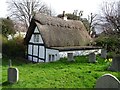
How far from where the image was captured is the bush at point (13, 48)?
30.8 metres

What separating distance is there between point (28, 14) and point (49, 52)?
19.7 m

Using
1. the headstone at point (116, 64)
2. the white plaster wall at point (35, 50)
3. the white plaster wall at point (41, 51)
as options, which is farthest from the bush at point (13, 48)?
the headstone at point (116, 64)

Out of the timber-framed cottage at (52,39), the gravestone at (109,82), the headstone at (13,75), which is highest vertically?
the timber-framed cottage at (52,39)

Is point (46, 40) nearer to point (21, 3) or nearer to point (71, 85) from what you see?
point (71, 85)

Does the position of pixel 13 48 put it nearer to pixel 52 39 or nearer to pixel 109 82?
pixel 52 39

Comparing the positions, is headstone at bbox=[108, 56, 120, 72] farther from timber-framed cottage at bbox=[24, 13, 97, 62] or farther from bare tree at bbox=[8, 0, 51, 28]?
bare tree at bbox=[8, 0, 51, 28]

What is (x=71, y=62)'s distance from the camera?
63.3 feet

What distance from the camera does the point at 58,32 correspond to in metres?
27.2

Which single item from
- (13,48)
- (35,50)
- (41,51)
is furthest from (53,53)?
(13,48)

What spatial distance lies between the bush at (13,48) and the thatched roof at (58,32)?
63.5 inches

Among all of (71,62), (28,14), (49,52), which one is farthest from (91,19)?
(71,62)

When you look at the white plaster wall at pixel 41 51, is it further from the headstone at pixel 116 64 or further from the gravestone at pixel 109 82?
the gravestone at pixel 109 82

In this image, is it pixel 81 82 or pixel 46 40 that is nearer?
pixel 81 82

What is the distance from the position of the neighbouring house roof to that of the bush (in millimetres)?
1494
